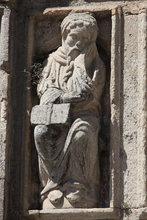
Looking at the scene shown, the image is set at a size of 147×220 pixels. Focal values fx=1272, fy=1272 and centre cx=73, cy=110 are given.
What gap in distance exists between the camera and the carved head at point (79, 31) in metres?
11.3

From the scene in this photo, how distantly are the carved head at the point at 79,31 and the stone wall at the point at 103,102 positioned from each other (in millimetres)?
151

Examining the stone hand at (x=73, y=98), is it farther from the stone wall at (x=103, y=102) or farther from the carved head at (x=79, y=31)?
the carved head at (x=79, y=31)

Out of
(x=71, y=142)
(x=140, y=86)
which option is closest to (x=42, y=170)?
(x=71, y=142)

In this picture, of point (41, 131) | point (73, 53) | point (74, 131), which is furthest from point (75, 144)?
point (73, 53)

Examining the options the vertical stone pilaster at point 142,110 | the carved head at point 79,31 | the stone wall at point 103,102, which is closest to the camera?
the vertical stone pilaster at point 142,110

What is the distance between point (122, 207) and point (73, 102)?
3.30 ft

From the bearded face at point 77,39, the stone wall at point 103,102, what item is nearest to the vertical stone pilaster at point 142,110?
the stone wall at point 103,102

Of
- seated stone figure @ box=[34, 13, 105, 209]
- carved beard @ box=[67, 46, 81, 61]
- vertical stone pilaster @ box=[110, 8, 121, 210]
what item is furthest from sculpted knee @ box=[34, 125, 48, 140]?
carved beard @ box=[67, 46, 81, 61]

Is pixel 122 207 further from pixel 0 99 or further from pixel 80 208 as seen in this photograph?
pixel 0 99

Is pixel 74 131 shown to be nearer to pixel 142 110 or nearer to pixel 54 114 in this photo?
pixel 54 114

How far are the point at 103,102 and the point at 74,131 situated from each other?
453 mm

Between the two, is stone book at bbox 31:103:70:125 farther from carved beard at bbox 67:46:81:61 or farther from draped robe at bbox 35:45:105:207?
carved beard at bbox 67:46:81:61

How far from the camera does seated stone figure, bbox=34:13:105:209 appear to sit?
1097 centimetres

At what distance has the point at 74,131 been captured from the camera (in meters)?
11.0
